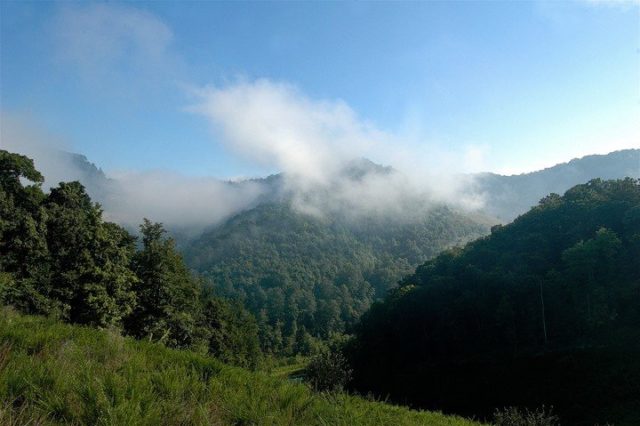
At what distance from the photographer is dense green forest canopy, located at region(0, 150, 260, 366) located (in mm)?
28844

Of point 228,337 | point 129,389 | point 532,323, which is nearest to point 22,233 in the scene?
point 129,389

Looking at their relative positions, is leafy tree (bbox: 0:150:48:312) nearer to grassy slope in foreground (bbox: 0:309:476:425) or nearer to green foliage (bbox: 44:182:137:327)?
green foliage (bbox: 44:182:137:327)

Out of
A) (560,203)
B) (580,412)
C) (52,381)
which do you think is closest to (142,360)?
(52,381)

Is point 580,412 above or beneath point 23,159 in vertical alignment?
beneath

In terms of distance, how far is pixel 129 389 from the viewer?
449 cm

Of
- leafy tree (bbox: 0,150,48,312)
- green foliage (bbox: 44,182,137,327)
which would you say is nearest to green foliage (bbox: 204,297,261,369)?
green foliage (bbox: 44,182,137,327)

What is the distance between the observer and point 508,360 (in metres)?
64.8

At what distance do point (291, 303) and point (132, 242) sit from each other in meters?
160

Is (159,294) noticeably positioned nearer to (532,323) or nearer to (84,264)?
(84,264)

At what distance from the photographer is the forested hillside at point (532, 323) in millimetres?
51750

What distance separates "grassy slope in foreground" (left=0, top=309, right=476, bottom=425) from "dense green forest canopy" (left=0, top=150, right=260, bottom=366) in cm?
2094

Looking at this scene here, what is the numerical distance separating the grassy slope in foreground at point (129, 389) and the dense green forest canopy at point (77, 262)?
68.7ft

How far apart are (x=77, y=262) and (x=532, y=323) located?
69.0 m

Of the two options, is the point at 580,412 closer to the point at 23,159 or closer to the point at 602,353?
the point at 602,353
